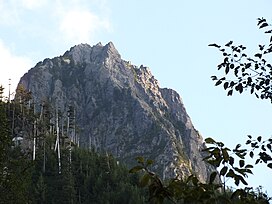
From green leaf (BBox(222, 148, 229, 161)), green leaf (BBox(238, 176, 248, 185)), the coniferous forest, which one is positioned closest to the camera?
green leaf (BBox(238, 176, 248, 185))

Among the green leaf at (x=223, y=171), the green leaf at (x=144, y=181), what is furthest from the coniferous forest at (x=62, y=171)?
the green leaf at (x=223, y=171)

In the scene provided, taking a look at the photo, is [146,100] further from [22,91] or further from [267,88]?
[267,88]

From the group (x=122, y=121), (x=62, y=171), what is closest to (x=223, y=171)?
(x=62, y=171)

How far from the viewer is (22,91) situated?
9131cm

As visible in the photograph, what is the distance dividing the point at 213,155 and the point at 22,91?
90474 millimetres

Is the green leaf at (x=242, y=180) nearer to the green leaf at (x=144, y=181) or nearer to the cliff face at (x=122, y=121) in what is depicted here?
the green leaf at (x=144, y=181)

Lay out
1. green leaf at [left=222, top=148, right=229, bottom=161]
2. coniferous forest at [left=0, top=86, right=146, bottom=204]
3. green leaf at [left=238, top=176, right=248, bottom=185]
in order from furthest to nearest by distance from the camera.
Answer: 1. coniferous forest at [left=0, top=86, right=146, bottom=204]
2. green leaf at [left=222, top=148, right=229, bottom=161]
3. green leaf at [left=238, top=176, right=248, bottom=185]

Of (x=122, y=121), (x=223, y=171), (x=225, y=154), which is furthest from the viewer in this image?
(x=122, y=121)

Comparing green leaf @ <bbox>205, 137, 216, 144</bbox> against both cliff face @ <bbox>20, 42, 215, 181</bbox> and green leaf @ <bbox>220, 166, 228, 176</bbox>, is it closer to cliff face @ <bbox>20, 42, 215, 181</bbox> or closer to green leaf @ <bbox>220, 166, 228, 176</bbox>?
green leaf @ <bbox>220, 166, 228, 176</bbox>

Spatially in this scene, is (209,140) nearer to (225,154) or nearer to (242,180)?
(225,154)

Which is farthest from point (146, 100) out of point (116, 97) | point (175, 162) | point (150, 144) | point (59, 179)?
point (59, 179)

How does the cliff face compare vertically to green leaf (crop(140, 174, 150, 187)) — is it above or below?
above

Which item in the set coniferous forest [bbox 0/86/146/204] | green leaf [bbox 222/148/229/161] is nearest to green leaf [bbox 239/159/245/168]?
green leaf [bbox 222/148/229/161]

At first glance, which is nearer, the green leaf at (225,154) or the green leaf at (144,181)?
the green leaf at (144,181)
